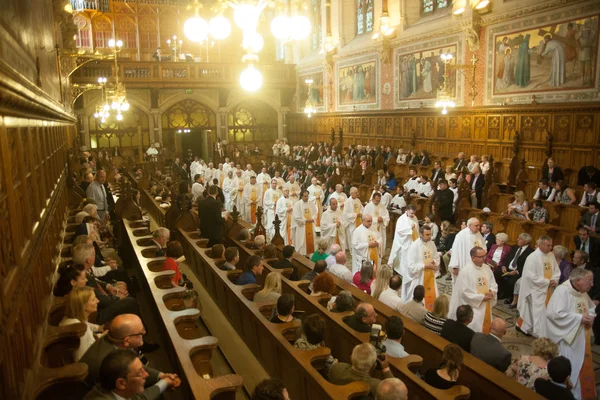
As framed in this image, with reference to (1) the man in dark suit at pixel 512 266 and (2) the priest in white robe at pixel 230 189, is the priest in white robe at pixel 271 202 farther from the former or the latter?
(1) the man in dark suit at pixel 512 266

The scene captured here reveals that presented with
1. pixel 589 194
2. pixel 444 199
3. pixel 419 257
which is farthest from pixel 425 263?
pixel 589 194

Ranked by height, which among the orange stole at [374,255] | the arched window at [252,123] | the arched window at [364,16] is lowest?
the orange stole at [374,255]

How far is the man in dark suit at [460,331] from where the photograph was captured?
18.1ft

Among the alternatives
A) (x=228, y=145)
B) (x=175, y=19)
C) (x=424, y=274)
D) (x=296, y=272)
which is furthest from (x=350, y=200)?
(x=175, y=19)

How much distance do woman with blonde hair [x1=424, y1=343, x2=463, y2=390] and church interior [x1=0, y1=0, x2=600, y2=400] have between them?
2 centimetres

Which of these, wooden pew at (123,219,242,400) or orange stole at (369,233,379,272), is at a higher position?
wooden pew at (123,219,242,400)

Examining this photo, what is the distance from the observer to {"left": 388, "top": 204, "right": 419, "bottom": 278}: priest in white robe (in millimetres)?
10719

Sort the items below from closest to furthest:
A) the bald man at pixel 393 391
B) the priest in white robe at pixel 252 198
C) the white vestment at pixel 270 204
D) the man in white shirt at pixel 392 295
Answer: the bald man at pixel 393 391 → the man in white shirt at pixel 392 295 → the white vestment at pixel 270 204 → the priest in white robe at pixel 252 198

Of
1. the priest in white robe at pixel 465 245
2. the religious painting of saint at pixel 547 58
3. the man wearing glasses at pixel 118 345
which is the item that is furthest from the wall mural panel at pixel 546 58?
the man wearing glasses at pixel 118 345

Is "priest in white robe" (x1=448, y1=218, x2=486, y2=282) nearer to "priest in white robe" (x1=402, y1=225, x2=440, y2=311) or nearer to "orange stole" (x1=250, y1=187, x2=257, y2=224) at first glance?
"priest in white robe" (x1=402, y1=225, x2=440, y2=311)

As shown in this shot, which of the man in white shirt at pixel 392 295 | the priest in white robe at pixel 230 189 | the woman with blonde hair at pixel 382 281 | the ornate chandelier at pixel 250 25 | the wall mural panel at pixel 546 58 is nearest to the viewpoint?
the ornate chandelier at pixel 250 25

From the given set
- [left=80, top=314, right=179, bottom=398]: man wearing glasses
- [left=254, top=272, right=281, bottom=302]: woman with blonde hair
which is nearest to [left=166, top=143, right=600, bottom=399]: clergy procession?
[left=254, top=272, right=281, bottom=302]: woman with blonde hair

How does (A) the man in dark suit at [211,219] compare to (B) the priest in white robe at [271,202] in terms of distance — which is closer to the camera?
(A) the man in dark suit at [211,219]

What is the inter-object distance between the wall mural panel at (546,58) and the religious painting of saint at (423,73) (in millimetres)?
1944
